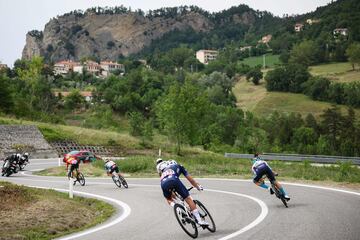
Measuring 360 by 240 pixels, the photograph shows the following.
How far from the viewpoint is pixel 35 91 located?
371 ft

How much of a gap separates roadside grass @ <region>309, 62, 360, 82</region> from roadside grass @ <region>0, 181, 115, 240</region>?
14607 centimetres

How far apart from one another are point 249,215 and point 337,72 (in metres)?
161

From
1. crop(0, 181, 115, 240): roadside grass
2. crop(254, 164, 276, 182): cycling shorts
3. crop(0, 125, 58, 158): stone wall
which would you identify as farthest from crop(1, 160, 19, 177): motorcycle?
crop(254, 164, 276, 182): cycling shorts

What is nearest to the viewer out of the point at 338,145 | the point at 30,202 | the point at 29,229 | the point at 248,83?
the point at 29,229

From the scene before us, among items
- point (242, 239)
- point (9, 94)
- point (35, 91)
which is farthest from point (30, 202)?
point (35, 91)

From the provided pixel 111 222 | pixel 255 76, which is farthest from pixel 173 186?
pixel 255 76

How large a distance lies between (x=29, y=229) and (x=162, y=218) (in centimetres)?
343

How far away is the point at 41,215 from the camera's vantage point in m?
12.5

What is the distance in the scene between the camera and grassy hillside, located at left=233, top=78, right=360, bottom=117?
13388cm

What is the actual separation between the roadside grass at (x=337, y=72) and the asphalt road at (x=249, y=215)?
142 m

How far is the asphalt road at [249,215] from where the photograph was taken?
947 centimetres

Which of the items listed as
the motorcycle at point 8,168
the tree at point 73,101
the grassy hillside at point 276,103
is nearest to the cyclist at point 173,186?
the motorcycle at point 8,168

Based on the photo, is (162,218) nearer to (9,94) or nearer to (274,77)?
(9,94)

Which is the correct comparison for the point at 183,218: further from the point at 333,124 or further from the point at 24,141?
the point at 333,124
